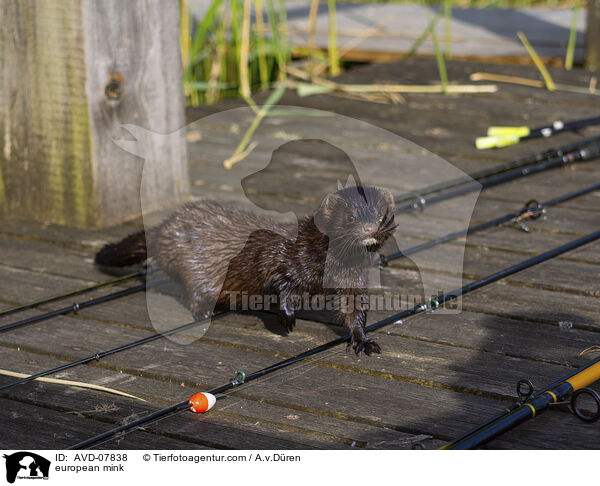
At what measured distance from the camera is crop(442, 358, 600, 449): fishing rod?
2.25m

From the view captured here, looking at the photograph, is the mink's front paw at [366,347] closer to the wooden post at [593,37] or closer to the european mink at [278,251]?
the european mink at [278,251]

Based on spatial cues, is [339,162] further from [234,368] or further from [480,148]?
[234,368]

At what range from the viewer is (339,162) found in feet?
17.9

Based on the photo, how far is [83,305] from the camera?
11.0ft

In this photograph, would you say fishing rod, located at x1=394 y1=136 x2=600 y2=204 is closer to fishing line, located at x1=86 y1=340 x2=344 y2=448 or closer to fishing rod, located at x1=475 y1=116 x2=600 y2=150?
fishing rod, located at x1=475 y1=116 x2=600 y2=150

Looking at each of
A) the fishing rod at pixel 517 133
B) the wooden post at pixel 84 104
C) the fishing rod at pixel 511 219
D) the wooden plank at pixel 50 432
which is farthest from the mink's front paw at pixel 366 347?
the fishing rod at pixel 517 133

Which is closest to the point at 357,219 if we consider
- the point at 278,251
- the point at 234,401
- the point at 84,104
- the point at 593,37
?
the point at 278,251

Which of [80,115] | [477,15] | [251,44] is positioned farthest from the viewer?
[477,15]

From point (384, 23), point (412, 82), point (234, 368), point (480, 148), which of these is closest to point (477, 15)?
point (384, 23)

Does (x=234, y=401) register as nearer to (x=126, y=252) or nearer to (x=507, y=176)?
(x=126, y=252)

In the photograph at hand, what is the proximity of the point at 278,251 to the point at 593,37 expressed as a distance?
199 inches

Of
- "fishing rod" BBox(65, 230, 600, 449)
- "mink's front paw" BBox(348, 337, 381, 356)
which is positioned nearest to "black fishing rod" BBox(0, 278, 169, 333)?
"fishing rod" BBox(65, 230, 600, 449)

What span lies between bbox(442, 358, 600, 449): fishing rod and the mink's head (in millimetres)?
694
